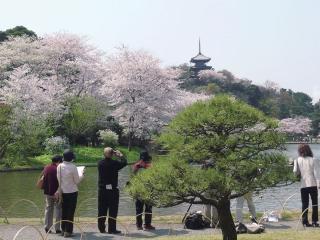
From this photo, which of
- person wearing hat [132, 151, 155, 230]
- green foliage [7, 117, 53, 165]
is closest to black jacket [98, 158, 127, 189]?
person wearing hat [132, 151, 155, 230]

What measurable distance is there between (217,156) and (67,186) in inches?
153

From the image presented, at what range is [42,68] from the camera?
4391 cm

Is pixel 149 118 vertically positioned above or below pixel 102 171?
above

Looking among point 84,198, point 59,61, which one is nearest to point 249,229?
point 84,198

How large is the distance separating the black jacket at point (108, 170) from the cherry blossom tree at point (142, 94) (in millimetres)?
31427

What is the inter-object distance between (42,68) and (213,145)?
1566 inches

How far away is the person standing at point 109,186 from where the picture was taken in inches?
362

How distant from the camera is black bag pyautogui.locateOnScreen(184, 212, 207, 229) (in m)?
9.72

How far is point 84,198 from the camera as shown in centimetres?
1755

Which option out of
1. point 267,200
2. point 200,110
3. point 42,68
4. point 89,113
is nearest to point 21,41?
point 42,68

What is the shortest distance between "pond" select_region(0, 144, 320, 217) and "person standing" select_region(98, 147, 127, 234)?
268 centimetres

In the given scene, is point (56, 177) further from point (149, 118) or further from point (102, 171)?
point (149, 118)

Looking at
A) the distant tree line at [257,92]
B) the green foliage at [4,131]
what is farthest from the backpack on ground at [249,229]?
the distant tree line at [257,92]

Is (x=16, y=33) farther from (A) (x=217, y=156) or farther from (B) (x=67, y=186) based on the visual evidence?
(A) (x=217, y=156)
